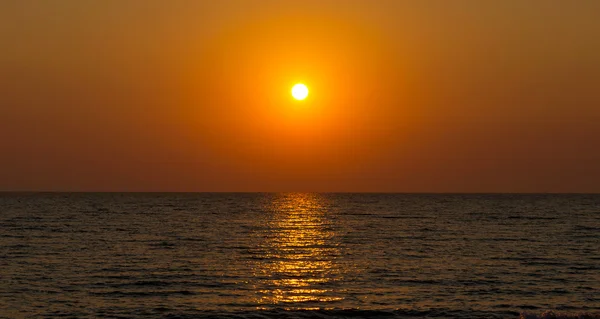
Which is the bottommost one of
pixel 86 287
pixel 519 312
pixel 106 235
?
pixel 519 312

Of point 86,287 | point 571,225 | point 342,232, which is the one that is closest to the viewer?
point 86,287

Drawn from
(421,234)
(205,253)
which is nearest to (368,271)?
(205,253)

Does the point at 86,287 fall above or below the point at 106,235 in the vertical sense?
below

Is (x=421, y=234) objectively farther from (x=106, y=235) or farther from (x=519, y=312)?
(x=519, y=312)

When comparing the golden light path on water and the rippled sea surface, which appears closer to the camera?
the rippled sea surface

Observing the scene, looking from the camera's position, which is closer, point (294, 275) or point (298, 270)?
point (294, 275)

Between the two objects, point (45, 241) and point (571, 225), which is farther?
point (571, 225)

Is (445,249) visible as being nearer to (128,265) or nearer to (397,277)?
(397,277)

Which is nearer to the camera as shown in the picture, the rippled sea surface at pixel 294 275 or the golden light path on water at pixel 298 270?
the rippled sea surface at pixel 294 275

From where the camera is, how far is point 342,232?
9388cm

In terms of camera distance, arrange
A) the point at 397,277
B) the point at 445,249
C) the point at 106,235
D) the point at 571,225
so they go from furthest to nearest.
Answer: the point at 571,225 < the point at 106,235 < the point at 445,249 < the point at 397,277

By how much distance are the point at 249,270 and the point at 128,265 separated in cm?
1017

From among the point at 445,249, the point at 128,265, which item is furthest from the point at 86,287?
the point at 445,249

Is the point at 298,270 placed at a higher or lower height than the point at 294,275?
higher
